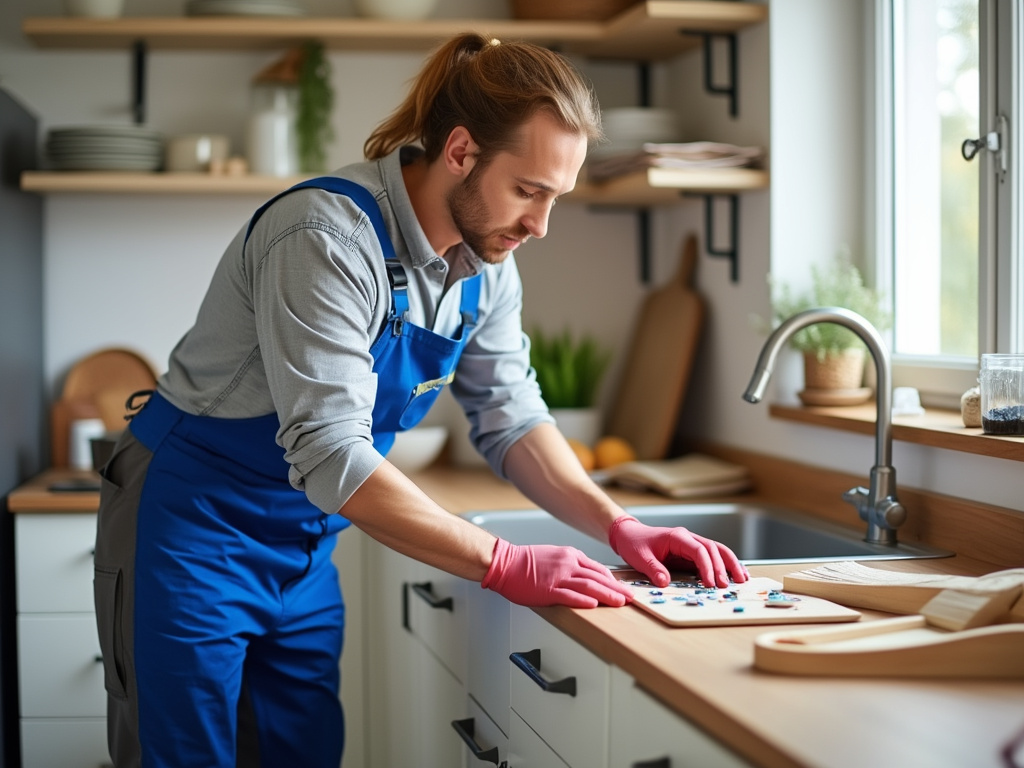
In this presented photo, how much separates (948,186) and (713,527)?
2.40 feet

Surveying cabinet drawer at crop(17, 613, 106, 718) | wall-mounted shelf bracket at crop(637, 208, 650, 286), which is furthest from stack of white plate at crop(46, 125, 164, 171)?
wall-mounted shelf bracket at crop(637, 208, 650, 286)

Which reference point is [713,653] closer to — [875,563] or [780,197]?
[875,563]

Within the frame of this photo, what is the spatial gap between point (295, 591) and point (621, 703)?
696 millimetres

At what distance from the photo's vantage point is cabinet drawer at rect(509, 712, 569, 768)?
4.37 feet

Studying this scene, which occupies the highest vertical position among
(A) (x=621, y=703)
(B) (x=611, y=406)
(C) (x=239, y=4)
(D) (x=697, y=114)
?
(C) (x=239, y=4)

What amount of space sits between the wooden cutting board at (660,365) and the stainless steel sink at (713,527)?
0.40m

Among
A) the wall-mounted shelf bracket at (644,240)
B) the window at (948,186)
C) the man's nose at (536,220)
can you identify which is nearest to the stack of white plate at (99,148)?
the wall-mounted shelf bracket at (644,240)

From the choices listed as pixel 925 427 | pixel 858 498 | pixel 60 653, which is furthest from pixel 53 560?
pixel 925 427

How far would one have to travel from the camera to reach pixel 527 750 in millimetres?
1413

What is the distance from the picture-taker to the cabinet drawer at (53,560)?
86.2 inches

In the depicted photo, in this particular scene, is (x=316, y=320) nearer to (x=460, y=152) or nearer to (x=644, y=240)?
(x=460, y=152)

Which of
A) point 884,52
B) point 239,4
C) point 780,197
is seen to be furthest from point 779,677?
point 239,4

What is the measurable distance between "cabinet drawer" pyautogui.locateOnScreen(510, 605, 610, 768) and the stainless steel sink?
18.8 inches

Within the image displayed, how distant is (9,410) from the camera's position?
229 centimetres
